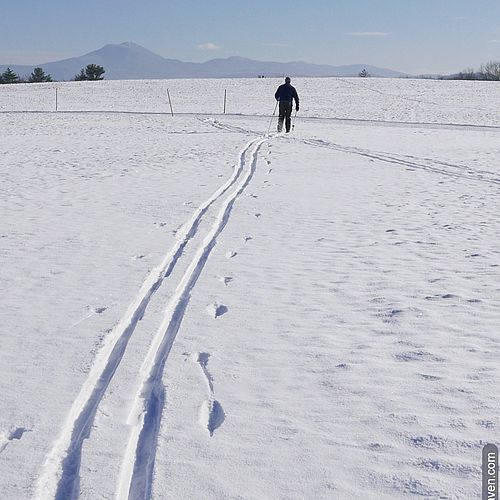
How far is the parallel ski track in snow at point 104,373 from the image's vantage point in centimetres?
385

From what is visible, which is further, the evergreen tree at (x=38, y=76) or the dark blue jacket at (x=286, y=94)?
the evergreen tree at (x=38, y=76)

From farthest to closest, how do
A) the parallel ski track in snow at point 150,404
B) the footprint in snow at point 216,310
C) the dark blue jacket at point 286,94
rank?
1. the dark blue jacket at point 286,94
2. the footprint in snow at point 216,310
3. the parallel ski track in snow at point 150,404

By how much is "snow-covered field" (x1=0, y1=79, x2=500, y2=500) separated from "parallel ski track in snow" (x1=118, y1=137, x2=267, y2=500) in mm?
17

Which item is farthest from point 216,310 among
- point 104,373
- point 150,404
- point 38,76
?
point 38,76

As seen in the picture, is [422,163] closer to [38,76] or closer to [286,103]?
[286,103]

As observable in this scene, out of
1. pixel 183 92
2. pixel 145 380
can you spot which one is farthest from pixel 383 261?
pixel 183 92

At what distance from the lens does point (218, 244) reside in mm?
9070

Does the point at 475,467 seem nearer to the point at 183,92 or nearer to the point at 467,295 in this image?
the point at 467,295

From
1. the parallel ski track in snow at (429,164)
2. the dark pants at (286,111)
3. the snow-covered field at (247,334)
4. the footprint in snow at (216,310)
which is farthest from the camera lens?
the dark pants at (286,111)

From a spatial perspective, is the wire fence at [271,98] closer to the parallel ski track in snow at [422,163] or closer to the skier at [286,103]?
the skier at [286,103]

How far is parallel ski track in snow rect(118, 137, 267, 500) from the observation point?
12.6ft

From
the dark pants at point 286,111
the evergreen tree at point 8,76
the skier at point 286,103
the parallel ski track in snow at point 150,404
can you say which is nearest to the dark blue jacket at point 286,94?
the skier at point 286,103

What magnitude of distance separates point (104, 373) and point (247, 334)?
132cm

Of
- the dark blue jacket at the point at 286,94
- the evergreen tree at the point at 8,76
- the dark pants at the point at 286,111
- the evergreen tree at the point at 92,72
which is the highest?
the dark blue jacket at the point at 286,94
